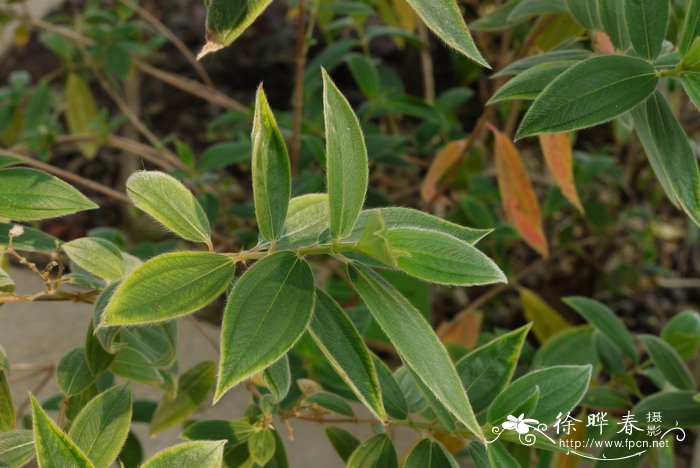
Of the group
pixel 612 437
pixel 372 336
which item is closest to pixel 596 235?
pixel 372 336

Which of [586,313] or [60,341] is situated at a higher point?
[586,313]

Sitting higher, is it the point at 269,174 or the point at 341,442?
the point at 269,174

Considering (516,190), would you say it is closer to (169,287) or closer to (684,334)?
(684,334)

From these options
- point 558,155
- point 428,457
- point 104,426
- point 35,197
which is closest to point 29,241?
point 35,197

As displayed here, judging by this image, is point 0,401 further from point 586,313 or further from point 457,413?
point 586,313

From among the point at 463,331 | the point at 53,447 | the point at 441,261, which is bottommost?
the point at 463,331

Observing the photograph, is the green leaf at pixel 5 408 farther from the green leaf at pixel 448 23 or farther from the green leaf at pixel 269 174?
the green leaf at pixel 448 23
